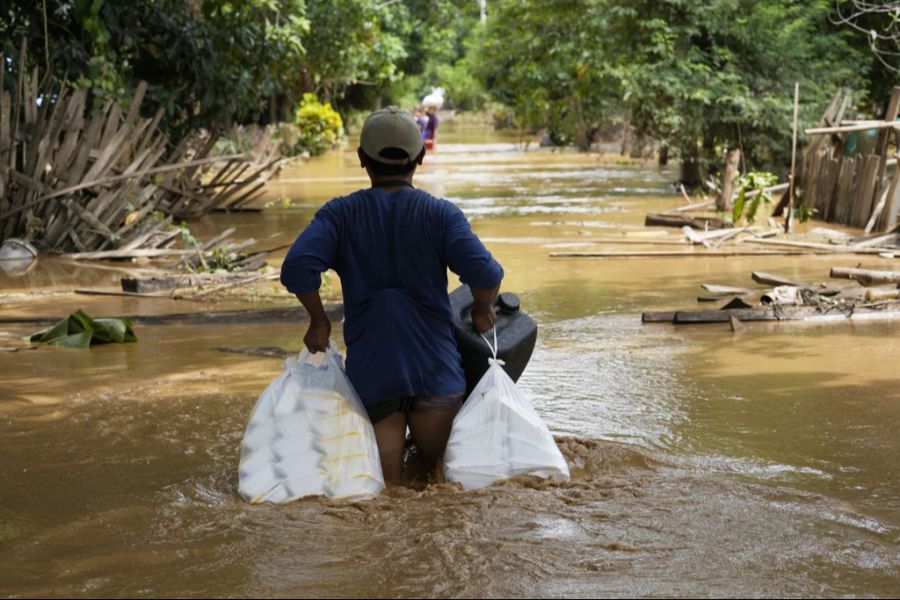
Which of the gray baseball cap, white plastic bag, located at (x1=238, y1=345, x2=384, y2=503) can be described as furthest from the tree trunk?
white plastic bag, located at (x1=238, y1=345, x2=384, y2=503)

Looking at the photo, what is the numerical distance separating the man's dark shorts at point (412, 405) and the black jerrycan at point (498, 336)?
221 mm

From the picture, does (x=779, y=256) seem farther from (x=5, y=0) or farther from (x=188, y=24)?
(x=5, y=0)

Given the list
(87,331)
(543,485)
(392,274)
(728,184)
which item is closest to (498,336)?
(392,274)

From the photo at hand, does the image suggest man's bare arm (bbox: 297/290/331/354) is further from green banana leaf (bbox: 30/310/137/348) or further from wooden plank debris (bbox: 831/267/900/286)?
wooden plank debris (bbox: 831/267/900/286)

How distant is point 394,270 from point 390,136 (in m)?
0.52

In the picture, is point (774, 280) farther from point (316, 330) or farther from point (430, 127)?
point (430, 127)

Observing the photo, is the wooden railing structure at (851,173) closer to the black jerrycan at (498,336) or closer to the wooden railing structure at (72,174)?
the wooden railing structure at (72,174)

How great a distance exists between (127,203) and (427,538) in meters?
9.74

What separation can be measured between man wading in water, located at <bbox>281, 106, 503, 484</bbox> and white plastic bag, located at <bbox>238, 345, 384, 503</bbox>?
144mm

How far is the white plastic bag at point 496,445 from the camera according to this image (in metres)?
4.61

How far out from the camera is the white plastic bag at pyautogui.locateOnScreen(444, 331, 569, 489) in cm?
461

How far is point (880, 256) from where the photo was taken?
493 inches

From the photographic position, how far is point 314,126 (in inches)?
1476

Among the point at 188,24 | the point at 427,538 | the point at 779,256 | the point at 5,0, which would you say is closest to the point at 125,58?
the point at 188,24
